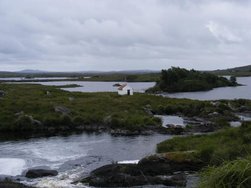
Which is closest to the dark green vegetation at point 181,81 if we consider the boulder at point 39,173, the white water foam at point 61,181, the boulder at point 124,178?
the white water foam at point 61,181

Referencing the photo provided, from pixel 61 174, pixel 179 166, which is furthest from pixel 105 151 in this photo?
pixel 179 166

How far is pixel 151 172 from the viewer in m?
29.9

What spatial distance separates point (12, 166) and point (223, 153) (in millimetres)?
17768

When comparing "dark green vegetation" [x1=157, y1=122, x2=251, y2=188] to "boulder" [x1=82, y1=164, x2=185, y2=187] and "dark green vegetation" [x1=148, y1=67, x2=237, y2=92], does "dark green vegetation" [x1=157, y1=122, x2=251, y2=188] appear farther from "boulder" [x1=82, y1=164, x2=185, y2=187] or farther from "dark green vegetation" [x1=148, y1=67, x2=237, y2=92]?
"dark green vegetation" [x1=148, y1=67, x2=237, y2=92]

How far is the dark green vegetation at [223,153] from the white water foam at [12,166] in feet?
40.6

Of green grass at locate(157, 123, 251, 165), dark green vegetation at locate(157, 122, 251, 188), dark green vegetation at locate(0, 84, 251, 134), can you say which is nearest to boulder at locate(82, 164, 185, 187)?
dark green vegetation at locate(157, 122, 251, 188)

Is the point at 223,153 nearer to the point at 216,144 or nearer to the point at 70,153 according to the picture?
the point at 216,144

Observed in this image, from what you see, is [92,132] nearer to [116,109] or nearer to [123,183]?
[116,109]

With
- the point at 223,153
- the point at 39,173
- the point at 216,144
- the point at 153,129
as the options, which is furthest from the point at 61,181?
the point at 153,129

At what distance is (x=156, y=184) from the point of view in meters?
27.3

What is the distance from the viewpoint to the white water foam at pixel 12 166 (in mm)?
33906

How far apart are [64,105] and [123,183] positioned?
146 ft

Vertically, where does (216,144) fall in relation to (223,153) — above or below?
below

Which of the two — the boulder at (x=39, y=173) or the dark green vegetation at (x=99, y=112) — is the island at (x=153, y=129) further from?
the boulder at (x=39, y=173)
